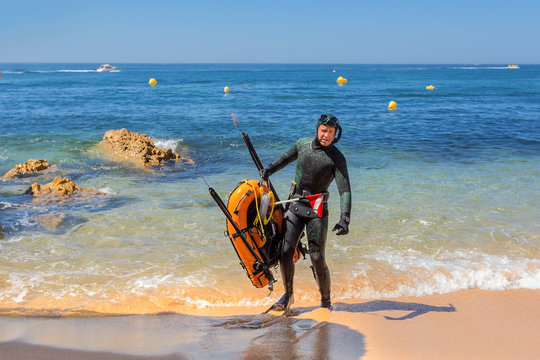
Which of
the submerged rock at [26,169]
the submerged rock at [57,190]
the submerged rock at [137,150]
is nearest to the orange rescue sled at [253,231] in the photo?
the submerged rock at [57,190]

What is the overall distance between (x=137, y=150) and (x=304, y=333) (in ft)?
32.8

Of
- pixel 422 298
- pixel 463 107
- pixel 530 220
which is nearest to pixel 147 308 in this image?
pixel 422 298

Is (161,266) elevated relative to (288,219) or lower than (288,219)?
lower

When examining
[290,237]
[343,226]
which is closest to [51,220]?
[290,237]

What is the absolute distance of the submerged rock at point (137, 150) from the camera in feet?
42.8

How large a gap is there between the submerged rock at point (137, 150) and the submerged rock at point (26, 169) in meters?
2.18

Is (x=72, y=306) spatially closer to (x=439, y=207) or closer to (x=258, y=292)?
(x=258, y=292)

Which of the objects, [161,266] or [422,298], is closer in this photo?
[422,298]

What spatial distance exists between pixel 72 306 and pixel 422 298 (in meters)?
3.91

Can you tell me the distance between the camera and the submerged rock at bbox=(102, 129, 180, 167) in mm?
13055

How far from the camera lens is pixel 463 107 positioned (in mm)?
29312

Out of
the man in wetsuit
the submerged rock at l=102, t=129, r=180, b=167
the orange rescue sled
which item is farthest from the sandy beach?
the submerged rock at l=102, t=129, r=180, b=167

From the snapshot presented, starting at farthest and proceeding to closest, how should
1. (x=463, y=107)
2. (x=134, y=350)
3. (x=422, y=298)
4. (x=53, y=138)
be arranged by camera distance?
(x=463, y=107), (x=53, y=138), (x=422, y=298), (x=134, y=350)

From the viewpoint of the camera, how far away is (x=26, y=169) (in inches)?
472
